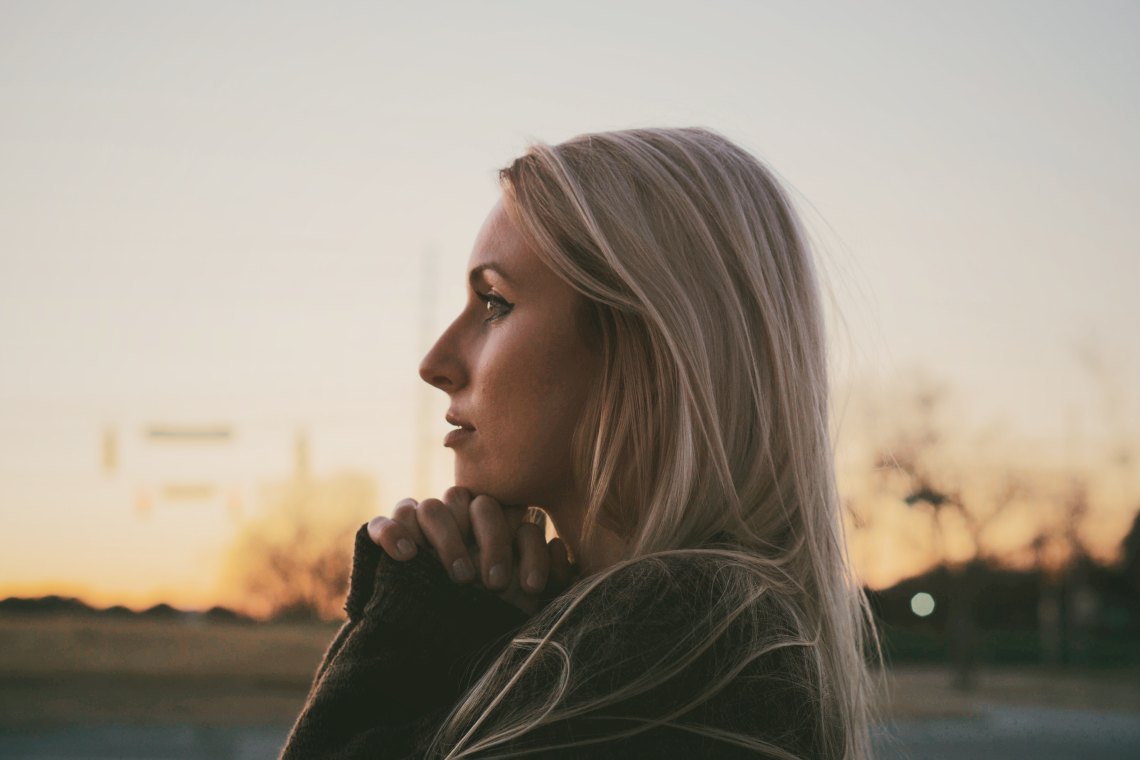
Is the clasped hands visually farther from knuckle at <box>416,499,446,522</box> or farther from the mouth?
the mouth

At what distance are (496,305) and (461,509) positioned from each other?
0.36 meters

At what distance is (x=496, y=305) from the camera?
1973 mm

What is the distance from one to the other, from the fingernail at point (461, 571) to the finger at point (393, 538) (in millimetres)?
65

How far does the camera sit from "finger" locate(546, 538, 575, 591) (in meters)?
1.88

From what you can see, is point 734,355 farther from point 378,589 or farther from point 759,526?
point 378,589

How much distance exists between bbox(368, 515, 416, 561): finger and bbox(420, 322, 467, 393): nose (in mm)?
285

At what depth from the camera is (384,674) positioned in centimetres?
161

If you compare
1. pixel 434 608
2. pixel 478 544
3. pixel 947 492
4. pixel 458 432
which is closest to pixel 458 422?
pixel 458 432

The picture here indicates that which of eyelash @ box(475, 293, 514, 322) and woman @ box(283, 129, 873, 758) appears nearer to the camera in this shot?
woman @ box(283, 129, 873, 758)

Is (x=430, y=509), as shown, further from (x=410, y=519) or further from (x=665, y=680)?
(x=665, y=680)

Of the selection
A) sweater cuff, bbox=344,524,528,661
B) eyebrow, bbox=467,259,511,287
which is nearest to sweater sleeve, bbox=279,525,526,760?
sweater cuff, bbox=344,524,528,661

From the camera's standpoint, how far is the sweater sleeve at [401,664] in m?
1.58

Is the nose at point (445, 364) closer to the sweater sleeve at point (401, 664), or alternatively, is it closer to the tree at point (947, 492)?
the sweater sleeve at point (401, 664)

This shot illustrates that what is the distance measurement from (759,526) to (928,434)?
1143 inches
